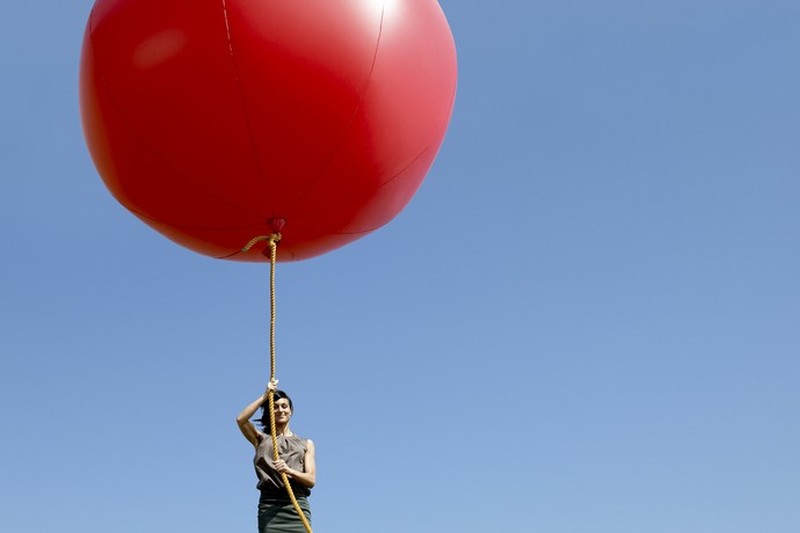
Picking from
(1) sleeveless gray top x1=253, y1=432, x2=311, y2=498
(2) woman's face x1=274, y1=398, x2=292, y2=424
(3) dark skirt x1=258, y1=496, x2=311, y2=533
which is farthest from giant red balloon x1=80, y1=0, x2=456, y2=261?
(3) dark skirt x1=258, y1=496, x2=311, y2=533

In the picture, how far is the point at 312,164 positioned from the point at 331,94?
→ 0.36m

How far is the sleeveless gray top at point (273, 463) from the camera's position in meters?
5.34

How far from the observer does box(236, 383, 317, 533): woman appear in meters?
5.32

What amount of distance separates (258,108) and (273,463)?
178 cm

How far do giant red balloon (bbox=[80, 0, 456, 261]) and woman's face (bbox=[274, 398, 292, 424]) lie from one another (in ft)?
2.74

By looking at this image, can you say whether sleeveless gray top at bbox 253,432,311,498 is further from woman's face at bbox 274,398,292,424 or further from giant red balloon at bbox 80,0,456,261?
giant red balloon at bbox 80,0,456,261

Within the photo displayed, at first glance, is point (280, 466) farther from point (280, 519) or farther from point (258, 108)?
point (258, 108)

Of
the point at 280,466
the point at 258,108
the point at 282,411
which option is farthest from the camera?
the point at 282,411

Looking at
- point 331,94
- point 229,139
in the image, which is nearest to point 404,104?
point 331,94

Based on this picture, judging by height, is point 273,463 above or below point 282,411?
below

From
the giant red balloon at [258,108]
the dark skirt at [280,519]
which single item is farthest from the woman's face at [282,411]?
the giant red balloon at [258,108]

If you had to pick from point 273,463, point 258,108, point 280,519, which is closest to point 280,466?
point 273,463

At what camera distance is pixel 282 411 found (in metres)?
5.54

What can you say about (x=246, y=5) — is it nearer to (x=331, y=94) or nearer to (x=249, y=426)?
(x=331, y=94)
